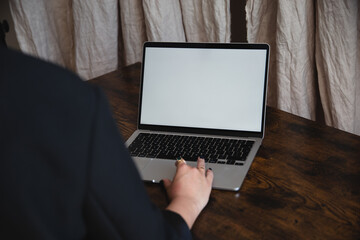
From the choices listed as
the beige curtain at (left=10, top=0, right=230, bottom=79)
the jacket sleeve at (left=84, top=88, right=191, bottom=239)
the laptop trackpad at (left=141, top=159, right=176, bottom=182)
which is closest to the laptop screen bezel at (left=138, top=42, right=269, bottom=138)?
the laptop trackpad at (left=141, top=159, right=176, bottom=182)

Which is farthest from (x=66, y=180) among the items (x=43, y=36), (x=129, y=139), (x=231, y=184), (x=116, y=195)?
(x=43, y=36)

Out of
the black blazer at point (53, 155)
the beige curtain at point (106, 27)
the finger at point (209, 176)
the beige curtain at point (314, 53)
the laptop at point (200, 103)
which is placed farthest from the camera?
the beige curtain at point (106, 27)

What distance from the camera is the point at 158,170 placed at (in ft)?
2.82

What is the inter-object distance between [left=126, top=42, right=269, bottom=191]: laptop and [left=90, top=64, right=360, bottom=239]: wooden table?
7 cm

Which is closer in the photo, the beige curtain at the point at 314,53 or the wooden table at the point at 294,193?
the wooden table at the point at 294,193

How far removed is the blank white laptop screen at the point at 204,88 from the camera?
966 millimetres

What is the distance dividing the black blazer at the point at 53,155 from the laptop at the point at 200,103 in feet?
1.32

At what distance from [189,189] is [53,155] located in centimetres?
36

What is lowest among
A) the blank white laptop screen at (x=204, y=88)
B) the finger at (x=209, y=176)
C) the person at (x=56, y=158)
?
the finger at (x=209, y=176)

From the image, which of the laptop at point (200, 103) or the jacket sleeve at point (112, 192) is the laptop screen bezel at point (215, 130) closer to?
the laptop at point (200, 103)

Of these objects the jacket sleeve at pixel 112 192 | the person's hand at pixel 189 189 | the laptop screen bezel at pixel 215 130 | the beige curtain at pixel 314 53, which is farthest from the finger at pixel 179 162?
the beige curtain at pixel 314 53

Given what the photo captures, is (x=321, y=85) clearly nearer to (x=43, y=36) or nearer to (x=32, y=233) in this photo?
(x=32, y=233)

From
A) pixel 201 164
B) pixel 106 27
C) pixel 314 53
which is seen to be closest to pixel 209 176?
pixel 201 164

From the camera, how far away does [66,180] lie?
1.44ft
